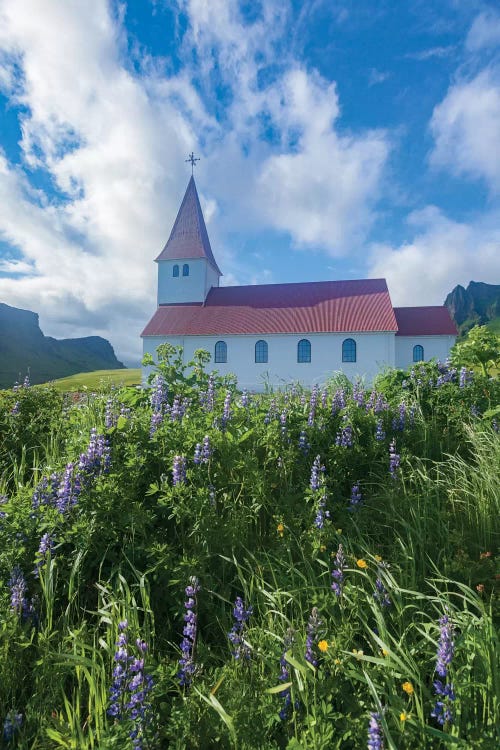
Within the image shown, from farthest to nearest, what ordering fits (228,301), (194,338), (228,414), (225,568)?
(228,301)
(194,338)
(228,414)
(225,568)

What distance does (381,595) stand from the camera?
209 cm

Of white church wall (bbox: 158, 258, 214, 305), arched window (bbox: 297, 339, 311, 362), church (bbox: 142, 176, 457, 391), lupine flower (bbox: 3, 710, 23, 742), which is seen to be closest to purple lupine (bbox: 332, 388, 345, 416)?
lupine flower (bbox: 3, 710, 23, 742)

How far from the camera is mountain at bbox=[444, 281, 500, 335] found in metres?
159

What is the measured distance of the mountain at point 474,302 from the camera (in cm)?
15925

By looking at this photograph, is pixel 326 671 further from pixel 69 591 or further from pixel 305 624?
pixel 69 591

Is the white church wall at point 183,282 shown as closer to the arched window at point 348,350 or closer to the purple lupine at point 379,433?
the arched window at point 348,350

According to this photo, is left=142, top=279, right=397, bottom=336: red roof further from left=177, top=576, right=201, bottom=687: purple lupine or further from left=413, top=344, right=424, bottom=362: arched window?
left=177, top=576, right=201, bottom=687: purple lupine

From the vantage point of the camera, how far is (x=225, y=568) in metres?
2.55

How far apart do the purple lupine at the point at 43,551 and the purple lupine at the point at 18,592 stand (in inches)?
3.1

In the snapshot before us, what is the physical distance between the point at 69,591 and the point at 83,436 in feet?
3.99

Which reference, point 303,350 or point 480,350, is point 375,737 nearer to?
point 480,350

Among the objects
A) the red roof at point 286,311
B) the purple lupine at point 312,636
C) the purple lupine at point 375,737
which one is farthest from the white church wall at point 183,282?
the purple lupine at point 375,737

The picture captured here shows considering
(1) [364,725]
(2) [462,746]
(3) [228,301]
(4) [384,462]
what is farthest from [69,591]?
(3) [228,301]

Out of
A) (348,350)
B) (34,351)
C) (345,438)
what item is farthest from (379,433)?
(34,351)
